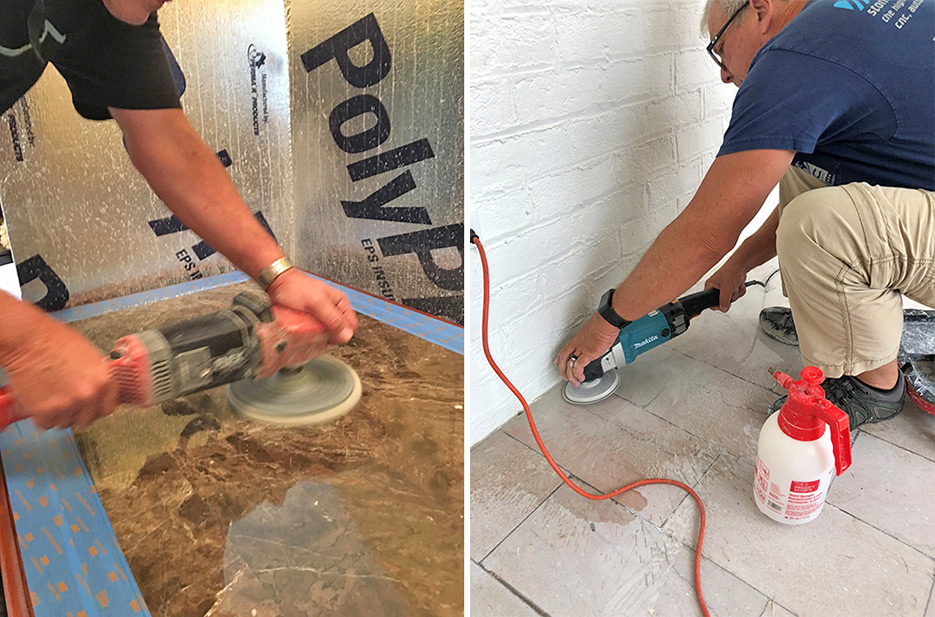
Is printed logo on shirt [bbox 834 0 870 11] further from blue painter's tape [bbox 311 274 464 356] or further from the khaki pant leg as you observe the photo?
blue painter's tape [bbox 311 274 464 356]

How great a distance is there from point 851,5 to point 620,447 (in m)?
0.94

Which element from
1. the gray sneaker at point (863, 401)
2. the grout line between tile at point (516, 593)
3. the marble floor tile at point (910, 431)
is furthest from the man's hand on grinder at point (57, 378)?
the marble floor tile at point (910, 431)

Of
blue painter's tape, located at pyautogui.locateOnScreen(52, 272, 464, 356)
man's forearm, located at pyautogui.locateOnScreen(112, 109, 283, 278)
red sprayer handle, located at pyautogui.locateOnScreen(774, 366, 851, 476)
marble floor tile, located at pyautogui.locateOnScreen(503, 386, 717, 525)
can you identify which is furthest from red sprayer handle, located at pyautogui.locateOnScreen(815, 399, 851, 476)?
man's forearm, located at pyautogui.locateOnScreen(112, 109, 283, 278)

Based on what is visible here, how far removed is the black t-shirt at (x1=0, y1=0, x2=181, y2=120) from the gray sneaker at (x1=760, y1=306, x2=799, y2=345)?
1649 mm

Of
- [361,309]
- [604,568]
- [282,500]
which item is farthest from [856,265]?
[282,500]

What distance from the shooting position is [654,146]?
150 centimetres

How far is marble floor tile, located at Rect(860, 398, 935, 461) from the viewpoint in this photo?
4.14 ft

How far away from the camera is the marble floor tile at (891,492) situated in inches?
42.2

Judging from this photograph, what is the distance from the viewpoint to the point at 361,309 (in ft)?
1.97

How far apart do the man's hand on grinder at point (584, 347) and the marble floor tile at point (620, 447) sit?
0.28 ft

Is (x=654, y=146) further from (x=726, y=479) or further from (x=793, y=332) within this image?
(x=726, y=479)

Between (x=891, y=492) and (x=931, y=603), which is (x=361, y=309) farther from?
(x=891, y=492)

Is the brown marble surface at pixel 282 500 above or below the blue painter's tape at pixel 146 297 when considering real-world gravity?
below

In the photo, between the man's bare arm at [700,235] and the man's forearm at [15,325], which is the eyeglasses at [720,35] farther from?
the man's forearm at [15,325]
